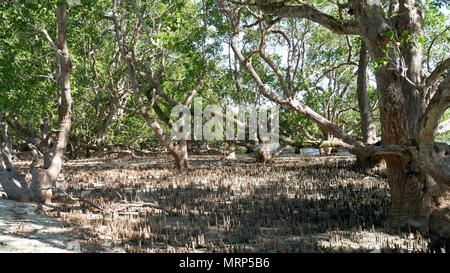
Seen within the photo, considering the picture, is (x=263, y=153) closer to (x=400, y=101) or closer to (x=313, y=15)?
(x=313, y=15)

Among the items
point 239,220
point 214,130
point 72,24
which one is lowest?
point 239,220

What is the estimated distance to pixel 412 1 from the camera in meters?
6.75

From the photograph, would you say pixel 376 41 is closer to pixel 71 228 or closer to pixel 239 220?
pixel 239 220

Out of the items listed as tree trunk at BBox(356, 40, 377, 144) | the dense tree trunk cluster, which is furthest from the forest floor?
tree trunk at BBox(356, 40, 377, 144)

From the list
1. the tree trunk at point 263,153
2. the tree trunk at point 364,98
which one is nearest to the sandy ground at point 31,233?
the tree trunk at point 364,98

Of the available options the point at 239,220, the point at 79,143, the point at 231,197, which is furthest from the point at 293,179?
the point at 79,143

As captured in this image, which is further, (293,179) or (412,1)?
(293,179)

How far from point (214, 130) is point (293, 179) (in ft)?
50.3

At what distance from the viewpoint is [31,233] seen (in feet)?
19.7
